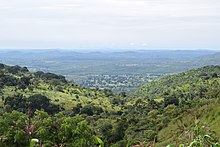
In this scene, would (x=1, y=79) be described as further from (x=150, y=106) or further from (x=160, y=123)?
(x=160, y=123)

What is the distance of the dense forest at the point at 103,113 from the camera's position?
15055 millimetres

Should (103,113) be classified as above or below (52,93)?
below

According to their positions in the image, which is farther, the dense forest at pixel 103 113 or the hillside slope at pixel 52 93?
the hillside slope at pixel 52 93

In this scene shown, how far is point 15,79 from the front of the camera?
53.9m

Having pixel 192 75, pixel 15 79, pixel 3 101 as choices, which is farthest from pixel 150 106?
pixel 192 75

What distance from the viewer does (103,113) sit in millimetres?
45500

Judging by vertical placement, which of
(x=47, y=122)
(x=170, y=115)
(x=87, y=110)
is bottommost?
(x=87, y=110)

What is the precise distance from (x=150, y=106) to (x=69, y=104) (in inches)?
494

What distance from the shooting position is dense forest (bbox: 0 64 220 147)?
1505 cm

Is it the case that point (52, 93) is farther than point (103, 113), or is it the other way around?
point (52, 93)

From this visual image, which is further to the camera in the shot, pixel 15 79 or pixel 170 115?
pixel 15 79

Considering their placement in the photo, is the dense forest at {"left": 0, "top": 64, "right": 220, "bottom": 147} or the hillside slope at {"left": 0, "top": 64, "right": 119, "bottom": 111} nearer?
the dense forest at {"left": 0, "top": 64, "right": 220, "bottom": 147}

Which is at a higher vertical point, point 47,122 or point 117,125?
point 47,122

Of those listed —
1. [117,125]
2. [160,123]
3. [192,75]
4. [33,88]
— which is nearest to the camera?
[160,123]
